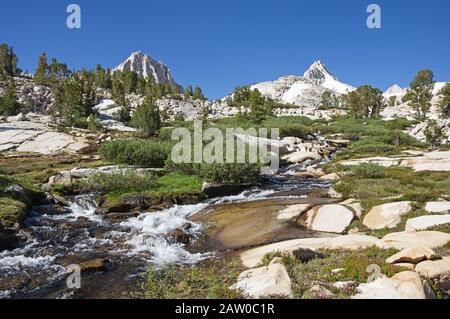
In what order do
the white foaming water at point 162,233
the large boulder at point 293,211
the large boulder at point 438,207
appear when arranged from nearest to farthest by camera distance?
the white foaming water at point 162,233, the large boulder at point 438,207, the large boulder at point 293,211

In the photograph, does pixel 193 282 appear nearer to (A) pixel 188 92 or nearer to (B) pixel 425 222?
(B) pixel 425 222

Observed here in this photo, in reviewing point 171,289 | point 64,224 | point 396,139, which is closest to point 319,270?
point 171,289

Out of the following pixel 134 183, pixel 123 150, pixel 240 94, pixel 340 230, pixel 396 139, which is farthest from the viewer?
pixel 240 94

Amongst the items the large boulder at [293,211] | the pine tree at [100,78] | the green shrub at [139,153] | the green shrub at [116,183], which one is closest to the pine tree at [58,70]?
the pine tree at [100,78]

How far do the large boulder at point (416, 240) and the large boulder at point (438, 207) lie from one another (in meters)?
3.65

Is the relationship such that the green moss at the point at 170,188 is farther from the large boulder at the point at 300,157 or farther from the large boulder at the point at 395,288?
the large boulder at the point at 300,157

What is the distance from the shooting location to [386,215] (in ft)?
53.2

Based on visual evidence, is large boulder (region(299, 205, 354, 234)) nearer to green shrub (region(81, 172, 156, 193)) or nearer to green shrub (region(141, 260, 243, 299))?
green shrub (region(141, 260, 243, 299))

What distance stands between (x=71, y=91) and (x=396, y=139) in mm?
59110

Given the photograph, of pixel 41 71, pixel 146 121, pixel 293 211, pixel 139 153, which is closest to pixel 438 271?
pixel 293 211

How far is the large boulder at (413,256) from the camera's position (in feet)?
31.8

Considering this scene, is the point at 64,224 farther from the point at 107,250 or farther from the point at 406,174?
the point at 406,174

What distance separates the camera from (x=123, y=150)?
33875 millimetres

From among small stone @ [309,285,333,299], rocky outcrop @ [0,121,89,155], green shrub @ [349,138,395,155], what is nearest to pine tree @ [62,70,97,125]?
rocky outcrop @ [0,121,89,155]
